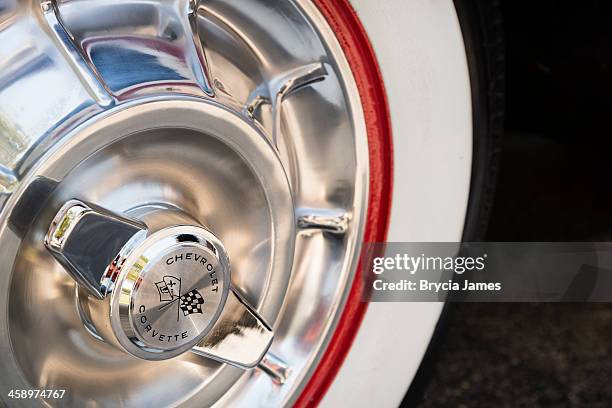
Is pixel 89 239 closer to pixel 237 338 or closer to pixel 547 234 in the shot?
pixel 237 338

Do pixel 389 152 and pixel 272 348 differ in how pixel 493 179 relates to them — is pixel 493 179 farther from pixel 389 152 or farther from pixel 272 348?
pixel 272 348

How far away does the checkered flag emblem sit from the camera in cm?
72

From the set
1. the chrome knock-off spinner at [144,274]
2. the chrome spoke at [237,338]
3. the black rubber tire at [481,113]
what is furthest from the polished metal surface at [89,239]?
the black rubber tire at [481,113]

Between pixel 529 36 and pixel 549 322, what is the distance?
1.57 ft

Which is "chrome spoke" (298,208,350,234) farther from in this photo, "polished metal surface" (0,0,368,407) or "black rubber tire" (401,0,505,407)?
"black rubber tire" (401,0,505,407)

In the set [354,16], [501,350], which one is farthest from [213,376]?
[501,350]

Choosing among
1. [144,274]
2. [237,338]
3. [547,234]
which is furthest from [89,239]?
[547,234]

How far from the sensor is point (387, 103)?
2.91 ft

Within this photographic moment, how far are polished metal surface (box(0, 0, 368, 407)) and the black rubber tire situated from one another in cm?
16

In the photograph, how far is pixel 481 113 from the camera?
3.12 feet

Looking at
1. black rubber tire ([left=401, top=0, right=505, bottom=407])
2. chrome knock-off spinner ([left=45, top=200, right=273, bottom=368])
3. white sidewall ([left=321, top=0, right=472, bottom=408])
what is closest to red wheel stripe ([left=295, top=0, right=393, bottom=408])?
white sidewall ([left=321, top=0, right=472, bottom=408])

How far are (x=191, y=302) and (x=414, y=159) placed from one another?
1.13ft

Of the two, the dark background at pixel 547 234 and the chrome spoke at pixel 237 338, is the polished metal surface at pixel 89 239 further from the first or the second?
the dark background at pixel 547 234

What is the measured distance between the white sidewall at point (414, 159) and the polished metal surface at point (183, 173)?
0.06 metres
